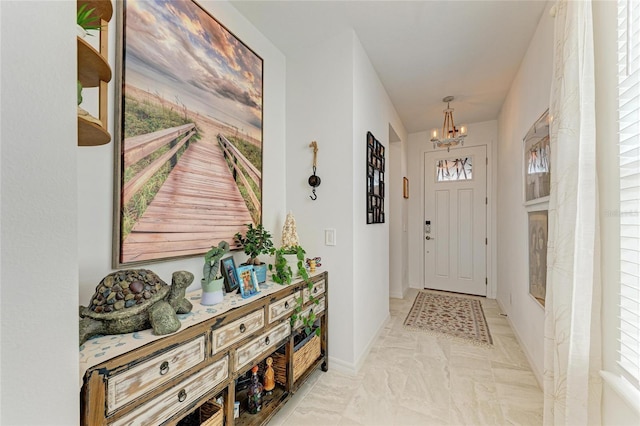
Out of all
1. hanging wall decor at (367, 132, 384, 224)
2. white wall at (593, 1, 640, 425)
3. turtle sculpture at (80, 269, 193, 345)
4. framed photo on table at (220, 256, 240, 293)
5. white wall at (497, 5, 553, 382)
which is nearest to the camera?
turtle sculpture at (80, 269, 193, 345)

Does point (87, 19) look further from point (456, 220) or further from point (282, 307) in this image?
point (456, 220)

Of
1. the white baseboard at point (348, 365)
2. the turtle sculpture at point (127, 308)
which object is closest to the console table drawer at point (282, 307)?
the turtle sculpture at point (127, 308)

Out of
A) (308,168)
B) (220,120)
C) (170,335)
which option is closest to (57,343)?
(170,335)

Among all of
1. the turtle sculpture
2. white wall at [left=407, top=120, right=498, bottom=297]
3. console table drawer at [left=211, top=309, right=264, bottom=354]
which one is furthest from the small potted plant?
white wall at [left=407, top=120, right=498, bottom=297]

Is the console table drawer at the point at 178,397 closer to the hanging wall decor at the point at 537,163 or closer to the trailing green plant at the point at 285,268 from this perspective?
the trailing green plant at the point at 285,268

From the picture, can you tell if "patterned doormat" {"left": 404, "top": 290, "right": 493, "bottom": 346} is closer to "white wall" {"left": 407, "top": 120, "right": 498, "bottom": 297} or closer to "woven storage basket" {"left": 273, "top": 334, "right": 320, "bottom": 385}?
"white wall" {"left": 407, "top": 120, "right": 498, "bottom": 297}

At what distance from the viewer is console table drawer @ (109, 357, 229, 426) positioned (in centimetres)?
86

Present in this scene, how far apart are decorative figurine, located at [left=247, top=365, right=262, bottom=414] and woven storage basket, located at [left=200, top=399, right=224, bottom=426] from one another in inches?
10.5

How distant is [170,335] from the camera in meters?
0.94

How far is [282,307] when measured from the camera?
154 centimetres

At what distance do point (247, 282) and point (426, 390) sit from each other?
149cm

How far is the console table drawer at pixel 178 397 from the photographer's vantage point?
2.82 ft

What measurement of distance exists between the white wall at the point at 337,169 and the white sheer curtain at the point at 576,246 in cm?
119

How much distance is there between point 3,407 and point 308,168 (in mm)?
1912
